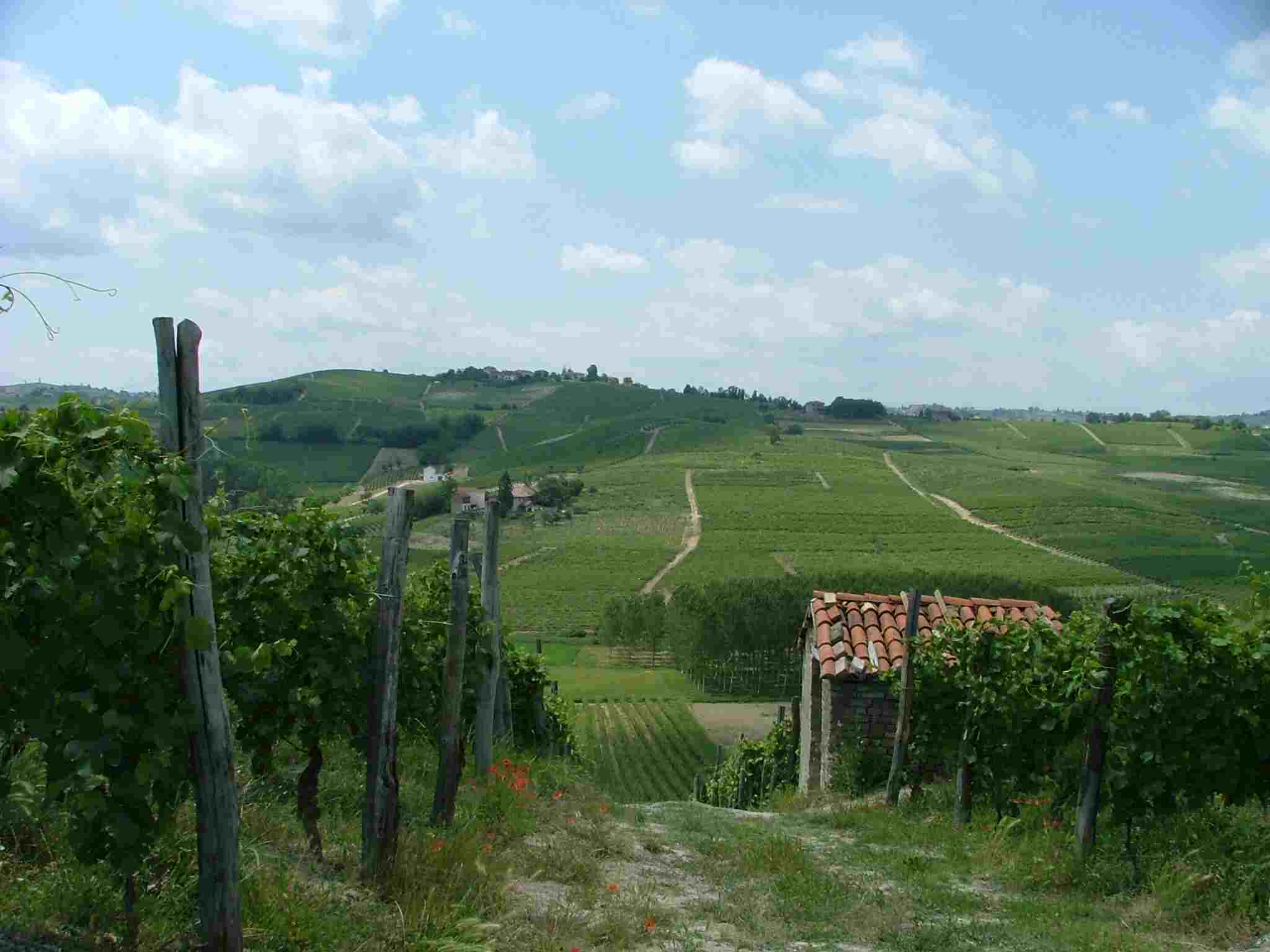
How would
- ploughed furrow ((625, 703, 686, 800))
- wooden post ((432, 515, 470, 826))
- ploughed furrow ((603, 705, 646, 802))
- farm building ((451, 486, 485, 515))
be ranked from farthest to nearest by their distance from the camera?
1. ploughed furrow ((625, 703, 686, 800))
2. ploughed furrow ((603, 705, 646, 802))
3. farm building ((451, 486, 485, 515))
4. wooden post ((432, 515, 470, 826))

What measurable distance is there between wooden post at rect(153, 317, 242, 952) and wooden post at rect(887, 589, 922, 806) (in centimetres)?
812

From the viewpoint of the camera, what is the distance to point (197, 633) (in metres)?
3.68

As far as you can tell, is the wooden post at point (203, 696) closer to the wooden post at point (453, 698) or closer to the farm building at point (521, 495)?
the wooden post at point (453, 698)

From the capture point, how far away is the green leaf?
366 cm

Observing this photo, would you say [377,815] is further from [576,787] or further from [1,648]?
[576,787]

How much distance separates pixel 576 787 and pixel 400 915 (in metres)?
5.00

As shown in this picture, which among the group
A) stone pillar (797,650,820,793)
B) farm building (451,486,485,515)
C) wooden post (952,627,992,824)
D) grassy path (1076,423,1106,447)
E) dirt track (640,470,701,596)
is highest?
grassy path (1076,423,1106,447)

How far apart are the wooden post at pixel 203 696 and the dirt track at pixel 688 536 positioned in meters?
60.9

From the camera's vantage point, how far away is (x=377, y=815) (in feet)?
18.5

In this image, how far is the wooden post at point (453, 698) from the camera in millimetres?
6977

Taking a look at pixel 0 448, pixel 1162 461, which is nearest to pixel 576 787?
pixel 0 448

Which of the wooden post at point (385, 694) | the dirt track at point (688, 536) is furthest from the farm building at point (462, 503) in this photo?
the dirt track at point (688, 536)

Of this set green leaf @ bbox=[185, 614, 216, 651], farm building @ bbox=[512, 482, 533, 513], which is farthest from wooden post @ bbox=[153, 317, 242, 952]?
farm building @ bbox=[512, 482, 533, 513]

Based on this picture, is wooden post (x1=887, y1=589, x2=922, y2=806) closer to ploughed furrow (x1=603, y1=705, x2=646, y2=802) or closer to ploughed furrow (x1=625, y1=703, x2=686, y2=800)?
ploughed furrow (x1=603, y1=705, x2=646, y2=802)
